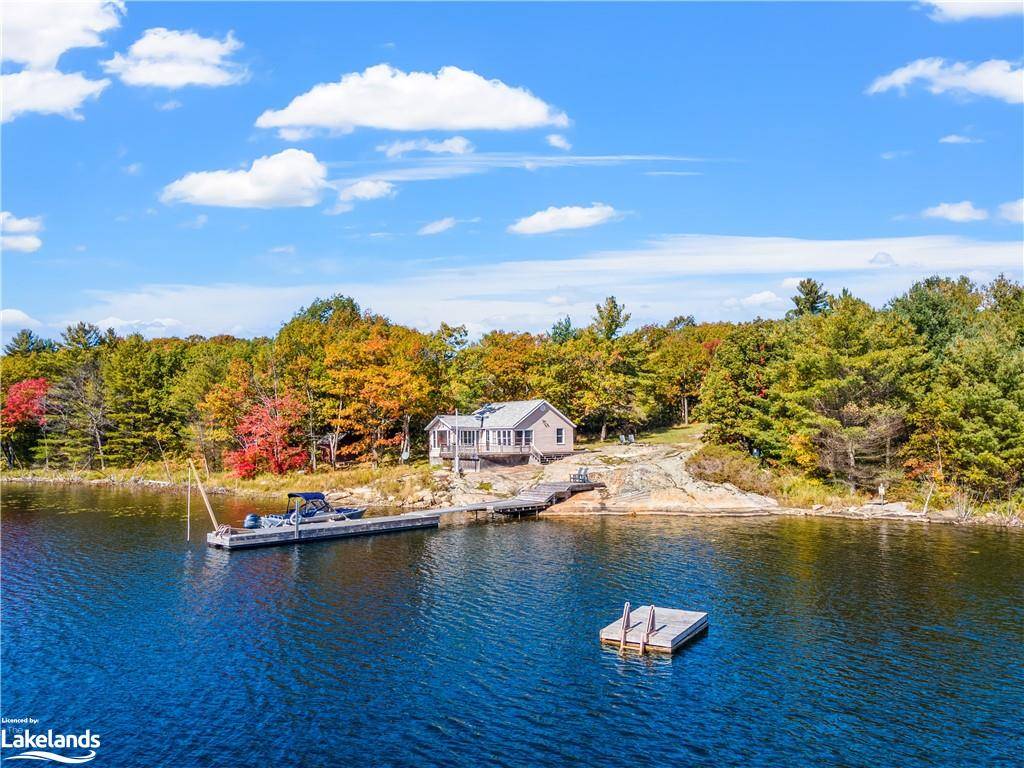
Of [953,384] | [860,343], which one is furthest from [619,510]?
[953,384]

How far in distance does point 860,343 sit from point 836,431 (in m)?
8.32

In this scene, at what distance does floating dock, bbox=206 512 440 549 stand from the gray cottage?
17400mm

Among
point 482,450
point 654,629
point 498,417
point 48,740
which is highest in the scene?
point 498,417

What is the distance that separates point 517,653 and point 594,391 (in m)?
61.3

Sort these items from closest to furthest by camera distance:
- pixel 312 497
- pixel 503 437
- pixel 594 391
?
pixel 312 497 < pixel 503 437 < pixel 594 391

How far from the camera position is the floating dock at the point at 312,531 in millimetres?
51375

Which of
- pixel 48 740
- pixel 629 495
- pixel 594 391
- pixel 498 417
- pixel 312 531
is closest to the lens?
pixel 48 740

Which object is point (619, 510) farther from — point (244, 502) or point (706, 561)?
point (244, 502)

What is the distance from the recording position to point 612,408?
91188 millimetres

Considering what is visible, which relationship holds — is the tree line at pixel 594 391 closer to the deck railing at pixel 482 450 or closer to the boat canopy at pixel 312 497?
the deck railing at pixel 482 450

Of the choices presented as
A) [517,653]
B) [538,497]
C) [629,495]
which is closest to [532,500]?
[538,497]

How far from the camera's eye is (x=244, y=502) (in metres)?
72.3

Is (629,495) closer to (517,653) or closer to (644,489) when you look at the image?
(644,489)

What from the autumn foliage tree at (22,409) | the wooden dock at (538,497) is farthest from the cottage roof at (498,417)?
the autumn foliage tree at (22,409)
